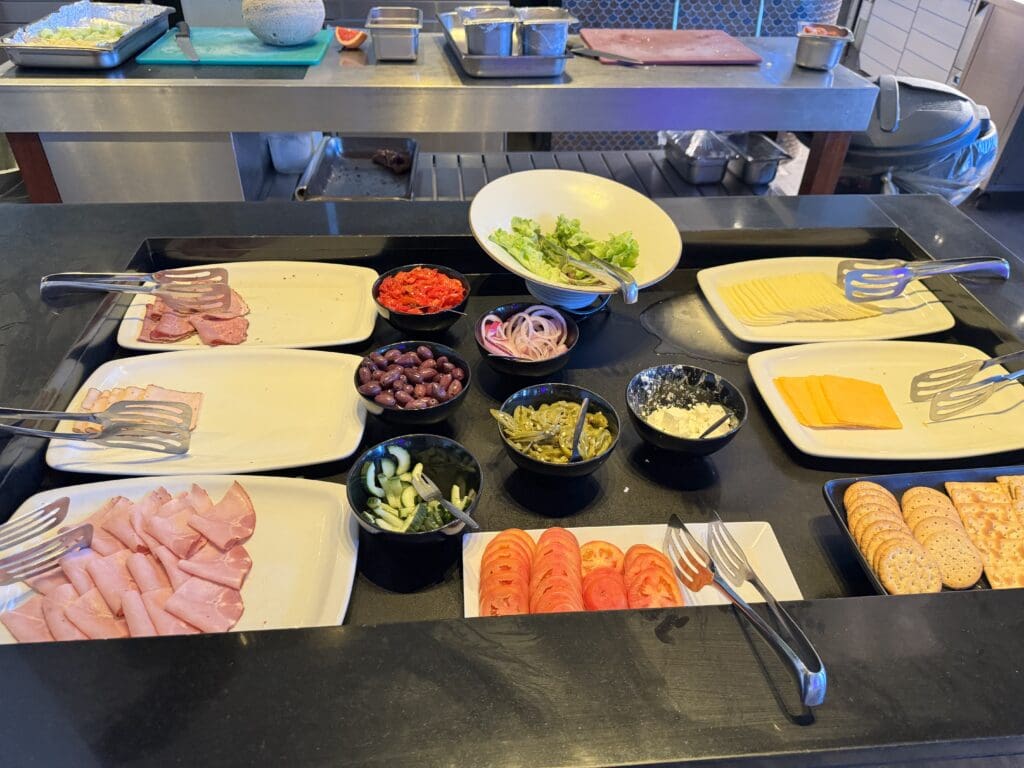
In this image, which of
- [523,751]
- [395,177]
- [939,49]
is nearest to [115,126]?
[395,177]

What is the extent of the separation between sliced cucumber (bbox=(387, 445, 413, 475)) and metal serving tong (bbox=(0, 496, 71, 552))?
0.50m

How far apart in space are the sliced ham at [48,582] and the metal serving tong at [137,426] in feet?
0.82

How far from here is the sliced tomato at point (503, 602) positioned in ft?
3.19

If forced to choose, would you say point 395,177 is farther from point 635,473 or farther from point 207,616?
point 207,616

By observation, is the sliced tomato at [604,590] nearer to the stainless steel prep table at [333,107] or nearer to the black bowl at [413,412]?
the black bowl at [413,412]

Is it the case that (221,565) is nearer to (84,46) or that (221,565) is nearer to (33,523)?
(33,523)

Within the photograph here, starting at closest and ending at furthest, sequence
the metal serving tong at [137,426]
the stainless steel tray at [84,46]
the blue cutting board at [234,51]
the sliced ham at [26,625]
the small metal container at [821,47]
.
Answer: the sliced ham at [26,625]
the metal serving tong at [137,426]
the stainless steel tray at [84,46]
the blue cutting board at [234,51]
the small metal container at [821,47]

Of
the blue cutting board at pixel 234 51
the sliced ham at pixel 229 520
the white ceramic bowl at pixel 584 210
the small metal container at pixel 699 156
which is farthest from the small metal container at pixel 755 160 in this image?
the sliced ham at pixel 229 520

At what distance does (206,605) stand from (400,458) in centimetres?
35

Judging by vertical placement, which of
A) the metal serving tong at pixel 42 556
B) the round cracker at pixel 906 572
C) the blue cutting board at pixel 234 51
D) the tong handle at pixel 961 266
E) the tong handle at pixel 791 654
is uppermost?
the blue cutting board at pixel 234 51

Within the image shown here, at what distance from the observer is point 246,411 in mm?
1324

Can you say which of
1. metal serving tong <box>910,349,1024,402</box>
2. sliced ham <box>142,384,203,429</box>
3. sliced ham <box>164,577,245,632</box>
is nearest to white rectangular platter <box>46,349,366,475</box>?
sliced ham <box>142,384,203,429</box>

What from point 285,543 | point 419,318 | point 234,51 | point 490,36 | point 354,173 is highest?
point 490,36

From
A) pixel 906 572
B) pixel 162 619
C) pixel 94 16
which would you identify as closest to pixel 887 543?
pixel 906 572
